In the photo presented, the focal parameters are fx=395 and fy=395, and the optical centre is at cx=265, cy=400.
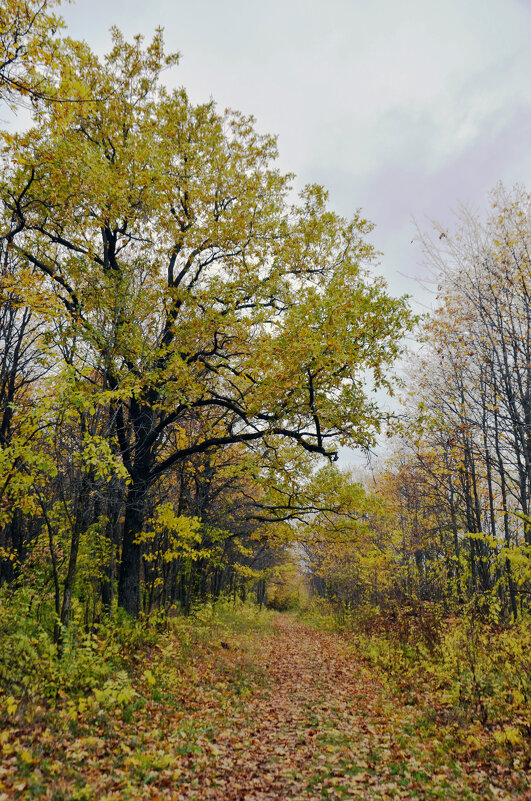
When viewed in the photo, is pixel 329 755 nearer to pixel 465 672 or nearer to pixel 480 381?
pixel 465 672

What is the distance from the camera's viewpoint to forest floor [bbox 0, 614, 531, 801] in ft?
14.2

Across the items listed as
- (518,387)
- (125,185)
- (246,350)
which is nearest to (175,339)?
(246,350)

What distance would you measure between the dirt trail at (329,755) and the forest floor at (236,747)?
0.06 feet

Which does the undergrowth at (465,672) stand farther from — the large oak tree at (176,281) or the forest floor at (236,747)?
the large oak tree at (176,281)

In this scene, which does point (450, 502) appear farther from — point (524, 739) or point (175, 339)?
point (175, 339)

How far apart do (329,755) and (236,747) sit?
4.33ft

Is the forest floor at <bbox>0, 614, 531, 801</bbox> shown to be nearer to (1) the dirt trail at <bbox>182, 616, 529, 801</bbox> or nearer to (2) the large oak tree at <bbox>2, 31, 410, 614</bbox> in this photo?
(1) the dirt trail at <bbox>182, 616, 529, 801</bbox>

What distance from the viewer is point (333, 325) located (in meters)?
8.06

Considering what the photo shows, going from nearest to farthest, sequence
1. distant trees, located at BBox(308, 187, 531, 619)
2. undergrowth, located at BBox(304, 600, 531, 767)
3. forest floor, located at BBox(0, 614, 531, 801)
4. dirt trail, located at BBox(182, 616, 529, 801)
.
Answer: forest floor, located at BBox(0, 614, 531, 801)
dirt trail, located at BBox(182, 616, 529, 801)
undergrowth, located at BBox(304, 600, 531, 767)
distant trees, located at BBox(308, 187, 531, 619)

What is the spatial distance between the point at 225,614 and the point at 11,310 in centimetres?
1491

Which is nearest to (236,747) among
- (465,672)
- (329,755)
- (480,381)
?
(329,755)

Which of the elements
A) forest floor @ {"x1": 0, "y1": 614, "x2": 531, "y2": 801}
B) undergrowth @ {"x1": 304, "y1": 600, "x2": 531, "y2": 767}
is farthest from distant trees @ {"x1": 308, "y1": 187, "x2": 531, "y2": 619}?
forest floor @ {"x1": 0, "y1": 614, "x2": 531, "y2": 801}

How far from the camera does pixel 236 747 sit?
5.67 m

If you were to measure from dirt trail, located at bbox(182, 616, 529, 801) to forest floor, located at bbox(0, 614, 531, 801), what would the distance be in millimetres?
17
